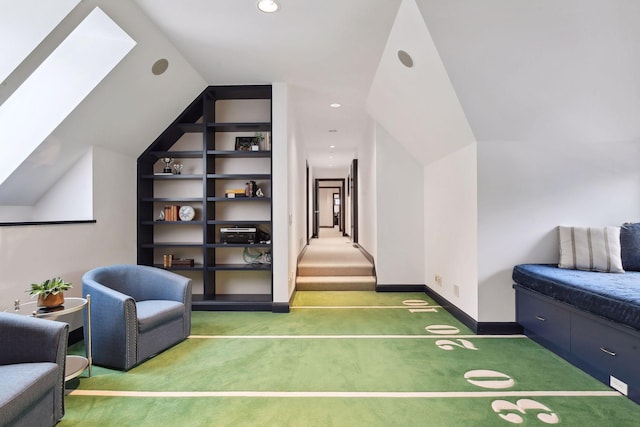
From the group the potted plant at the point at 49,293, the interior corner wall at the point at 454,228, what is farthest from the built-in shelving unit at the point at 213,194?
the interior corner wall at the point at 454,228

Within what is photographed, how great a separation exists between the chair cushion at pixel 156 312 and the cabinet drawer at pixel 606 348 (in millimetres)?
3235

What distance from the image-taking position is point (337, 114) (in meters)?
5.38

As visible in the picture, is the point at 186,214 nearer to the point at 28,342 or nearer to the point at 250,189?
the point at 250,189

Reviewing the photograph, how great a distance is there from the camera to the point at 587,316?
7.84ft

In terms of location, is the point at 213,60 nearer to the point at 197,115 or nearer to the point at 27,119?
the point at 197,115

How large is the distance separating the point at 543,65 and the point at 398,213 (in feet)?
9.15

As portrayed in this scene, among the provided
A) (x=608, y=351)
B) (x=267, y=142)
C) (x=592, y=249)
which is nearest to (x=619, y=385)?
(x=608, y=351)

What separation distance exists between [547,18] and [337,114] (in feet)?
10.8

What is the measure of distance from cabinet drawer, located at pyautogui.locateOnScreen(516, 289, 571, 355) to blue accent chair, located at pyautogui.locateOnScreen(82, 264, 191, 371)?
3.15 meters

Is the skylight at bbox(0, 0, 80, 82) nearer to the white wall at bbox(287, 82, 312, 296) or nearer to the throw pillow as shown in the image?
the white wall at bbox(287, 82, 312, 296)

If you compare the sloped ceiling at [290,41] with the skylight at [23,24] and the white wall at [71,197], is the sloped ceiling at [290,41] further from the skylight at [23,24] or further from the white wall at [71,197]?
the white wall at [71,197]

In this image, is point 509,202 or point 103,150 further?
point 103,150

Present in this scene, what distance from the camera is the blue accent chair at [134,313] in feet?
8.38

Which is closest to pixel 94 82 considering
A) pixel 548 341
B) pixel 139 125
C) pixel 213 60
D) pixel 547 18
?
pixel 139 125
